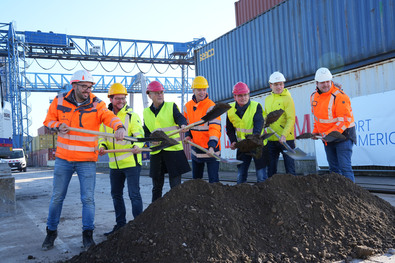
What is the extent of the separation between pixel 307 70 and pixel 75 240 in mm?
8739

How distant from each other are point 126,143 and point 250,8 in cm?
1247

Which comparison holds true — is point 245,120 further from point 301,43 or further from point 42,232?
point 301,43

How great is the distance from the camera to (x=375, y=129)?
27.1ft

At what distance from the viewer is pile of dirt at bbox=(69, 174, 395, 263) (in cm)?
291

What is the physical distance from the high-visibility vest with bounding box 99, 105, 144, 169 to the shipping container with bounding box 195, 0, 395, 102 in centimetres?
694

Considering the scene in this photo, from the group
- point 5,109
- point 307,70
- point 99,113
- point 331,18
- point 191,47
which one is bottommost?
point 99,113

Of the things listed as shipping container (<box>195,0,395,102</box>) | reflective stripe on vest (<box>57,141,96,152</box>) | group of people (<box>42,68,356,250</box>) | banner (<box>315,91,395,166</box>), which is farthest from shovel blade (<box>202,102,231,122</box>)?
shipping container (<box>195,0,395,102</box>)

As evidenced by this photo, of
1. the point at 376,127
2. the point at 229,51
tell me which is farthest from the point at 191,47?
the point at 376,127

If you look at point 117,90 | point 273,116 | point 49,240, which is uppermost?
point 117,90

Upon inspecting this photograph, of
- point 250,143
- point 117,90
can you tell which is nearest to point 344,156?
point 250,143

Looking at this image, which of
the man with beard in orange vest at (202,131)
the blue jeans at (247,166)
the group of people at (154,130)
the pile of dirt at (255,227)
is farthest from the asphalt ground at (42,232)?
the blue jeans at (247,166)

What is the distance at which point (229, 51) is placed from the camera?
46.1 ft

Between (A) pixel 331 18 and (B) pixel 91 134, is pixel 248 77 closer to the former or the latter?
(A) pixel 331 18

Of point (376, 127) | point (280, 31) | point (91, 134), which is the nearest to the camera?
point (91, 134)
